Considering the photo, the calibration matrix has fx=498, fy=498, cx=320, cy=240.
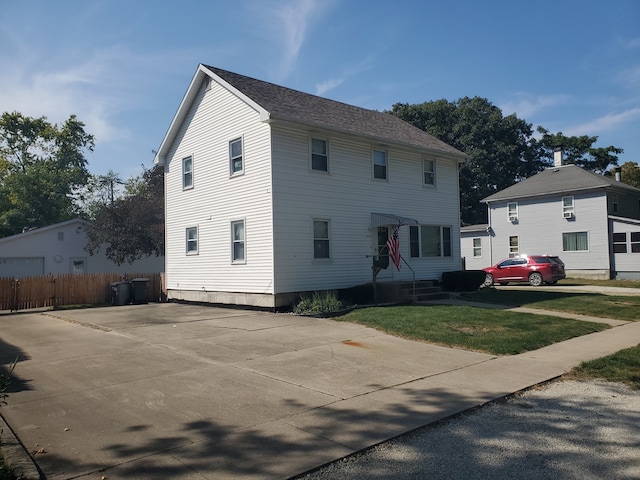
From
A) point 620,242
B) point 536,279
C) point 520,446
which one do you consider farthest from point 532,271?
point 520,446

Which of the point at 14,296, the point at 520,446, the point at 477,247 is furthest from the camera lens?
the point at 477,247

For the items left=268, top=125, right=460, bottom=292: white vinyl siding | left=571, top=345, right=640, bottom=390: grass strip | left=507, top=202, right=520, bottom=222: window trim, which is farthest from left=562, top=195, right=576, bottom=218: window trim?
left=571, top=345, right=640, bottom=390: grass strip

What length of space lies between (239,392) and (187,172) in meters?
15.6

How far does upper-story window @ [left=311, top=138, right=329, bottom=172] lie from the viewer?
17.6m

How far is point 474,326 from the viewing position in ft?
39.5

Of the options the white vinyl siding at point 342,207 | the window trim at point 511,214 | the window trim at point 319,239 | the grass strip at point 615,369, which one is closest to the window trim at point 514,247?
the window trim at point 511,214

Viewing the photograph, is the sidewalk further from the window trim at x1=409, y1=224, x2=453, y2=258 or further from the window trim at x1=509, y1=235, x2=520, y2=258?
the window trim at x1=509, y1=235, x2=520, y2=258

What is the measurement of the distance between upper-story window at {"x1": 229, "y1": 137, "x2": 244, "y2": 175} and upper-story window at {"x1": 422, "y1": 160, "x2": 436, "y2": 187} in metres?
8.36

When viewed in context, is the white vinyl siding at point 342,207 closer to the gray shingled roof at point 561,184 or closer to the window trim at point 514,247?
the gray shingled roof at point 561,184

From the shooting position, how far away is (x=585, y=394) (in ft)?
22.2

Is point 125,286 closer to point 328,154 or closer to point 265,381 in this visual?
point 328,154

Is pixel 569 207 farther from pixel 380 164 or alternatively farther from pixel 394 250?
pixel 394 250

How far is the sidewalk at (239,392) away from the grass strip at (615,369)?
325 mm

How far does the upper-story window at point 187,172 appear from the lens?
67.7 feet
